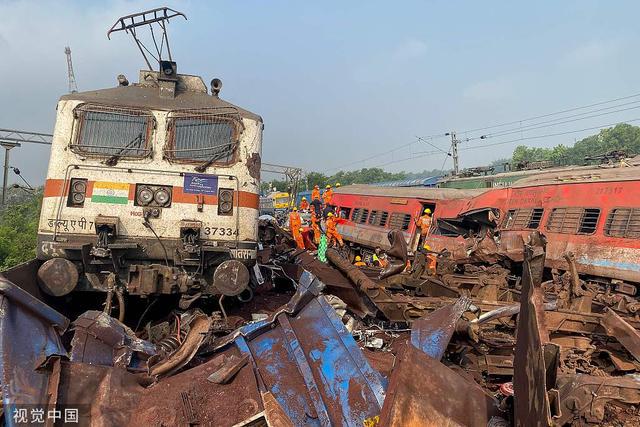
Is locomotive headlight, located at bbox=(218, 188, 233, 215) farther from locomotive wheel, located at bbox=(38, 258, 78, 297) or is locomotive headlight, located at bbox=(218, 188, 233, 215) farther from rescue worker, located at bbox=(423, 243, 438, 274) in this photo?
rescue worker, located at bbox=(423, 243, 438, 274)

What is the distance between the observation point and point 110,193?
18.4ft

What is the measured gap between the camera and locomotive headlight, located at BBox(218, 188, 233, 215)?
5859 mm

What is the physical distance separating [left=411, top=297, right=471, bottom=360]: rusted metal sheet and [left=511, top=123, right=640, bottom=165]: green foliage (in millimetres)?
46667

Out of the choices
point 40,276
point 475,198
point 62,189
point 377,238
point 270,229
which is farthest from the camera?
point 377,238

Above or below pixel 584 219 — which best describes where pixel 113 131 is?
above

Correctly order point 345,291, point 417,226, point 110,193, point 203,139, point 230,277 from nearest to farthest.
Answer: point 230,277 < point 110,193 < point 203,139 < point 345,291 < point 417,226

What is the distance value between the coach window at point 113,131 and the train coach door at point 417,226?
9537 millimetres

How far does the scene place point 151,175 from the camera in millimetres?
5750

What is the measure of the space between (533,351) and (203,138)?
4773mm

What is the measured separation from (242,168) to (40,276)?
8.48 ft

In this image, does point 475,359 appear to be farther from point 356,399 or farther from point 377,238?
point 377,238

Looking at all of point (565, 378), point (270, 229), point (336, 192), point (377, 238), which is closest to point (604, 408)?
point (565, 378)

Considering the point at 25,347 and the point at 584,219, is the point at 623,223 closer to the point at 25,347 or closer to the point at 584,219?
the point at 584,219

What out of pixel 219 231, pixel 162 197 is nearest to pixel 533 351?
pixel 219 231
